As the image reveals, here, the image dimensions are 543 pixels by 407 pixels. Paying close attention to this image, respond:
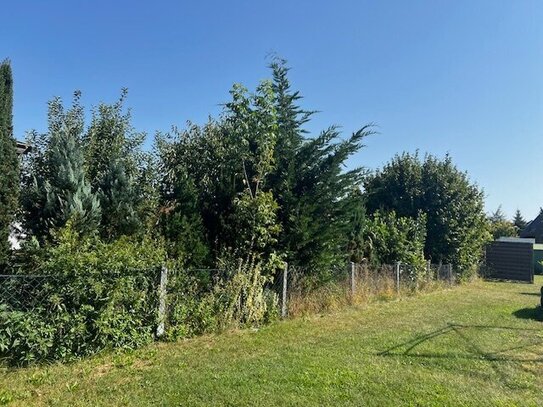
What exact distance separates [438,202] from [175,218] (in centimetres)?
1509

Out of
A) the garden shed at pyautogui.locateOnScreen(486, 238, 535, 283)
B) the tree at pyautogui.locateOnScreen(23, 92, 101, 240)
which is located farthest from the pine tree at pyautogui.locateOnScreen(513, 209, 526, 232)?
the tree at pyautogui.locateOnScreen(23, 92, 101, 240)

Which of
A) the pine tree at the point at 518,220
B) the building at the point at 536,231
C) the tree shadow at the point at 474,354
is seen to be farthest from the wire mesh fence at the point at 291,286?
the pine tree at the point at 518,220

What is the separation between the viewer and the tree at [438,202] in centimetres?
1856

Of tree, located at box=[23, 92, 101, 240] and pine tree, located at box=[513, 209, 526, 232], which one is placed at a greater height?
pine tree, located at box=[513, 209, 526, 232]

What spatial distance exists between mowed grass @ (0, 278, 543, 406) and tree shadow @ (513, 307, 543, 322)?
83.0 inches

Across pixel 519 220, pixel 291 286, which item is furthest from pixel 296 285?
pixel 519 220

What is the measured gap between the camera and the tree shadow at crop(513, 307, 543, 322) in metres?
9.76

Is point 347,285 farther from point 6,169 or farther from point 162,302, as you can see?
point 6,169

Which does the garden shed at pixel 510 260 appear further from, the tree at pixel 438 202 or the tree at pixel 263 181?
the tree at pixel 263 181

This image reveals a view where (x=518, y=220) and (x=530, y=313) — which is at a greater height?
(x=518, y=220)

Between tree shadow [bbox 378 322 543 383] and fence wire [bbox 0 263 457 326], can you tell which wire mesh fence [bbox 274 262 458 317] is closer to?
fence wire [bbox 0 263 457 326]

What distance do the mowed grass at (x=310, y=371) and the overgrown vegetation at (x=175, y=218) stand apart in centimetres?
54

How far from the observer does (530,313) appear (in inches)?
408

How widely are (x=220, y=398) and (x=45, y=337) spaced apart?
2.46 m
